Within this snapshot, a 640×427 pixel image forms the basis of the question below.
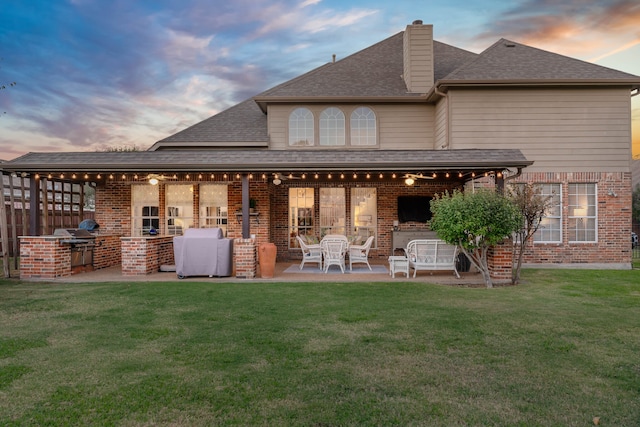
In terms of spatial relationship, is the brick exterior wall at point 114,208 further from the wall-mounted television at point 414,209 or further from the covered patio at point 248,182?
the wall-mounted television at point 414,209

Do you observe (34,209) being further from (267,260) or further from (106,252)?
(267,260)

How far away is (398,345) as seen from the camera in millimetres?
4227

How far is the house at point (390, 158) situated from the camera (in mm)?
9336

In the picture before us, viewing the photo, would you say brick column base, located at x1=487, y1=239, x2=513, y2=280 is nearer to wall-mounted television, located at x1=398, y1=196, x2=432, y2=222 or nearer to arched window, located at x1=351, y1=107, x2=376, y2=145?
wall-mounted television, located at x1=398, y1=196, x2=432, y2=222

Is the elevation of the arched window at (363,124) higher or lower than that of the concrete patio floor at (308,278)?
higher

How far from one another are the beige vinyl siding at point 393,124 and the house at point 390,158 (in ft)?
0.12

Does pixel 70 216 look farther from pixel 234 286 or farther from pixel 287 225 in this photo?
pixel 234 286

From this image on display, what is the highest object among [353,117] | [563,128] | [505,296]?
[353,117]

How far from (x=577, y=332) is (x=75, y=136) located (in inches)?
941

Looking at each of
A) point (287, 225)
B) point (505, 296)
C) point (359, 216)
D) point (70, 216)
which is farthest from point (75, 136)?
point (505, 296)

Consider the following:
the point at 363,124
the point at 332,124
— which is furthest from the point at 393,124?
the point at 332,124

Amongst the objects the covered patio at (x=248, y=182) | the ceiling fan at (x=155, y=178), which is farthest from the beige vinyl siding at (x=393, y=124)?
the ceiling fan at (x=155, y=178)

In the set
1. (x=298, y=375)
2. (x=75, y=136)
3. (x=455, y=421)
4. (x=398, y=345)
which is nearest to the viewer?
(x=455, y=421)

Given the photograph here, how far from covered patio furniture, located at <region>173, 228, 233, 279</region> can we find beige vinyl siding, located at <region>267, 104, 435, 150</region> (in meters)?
5.15
